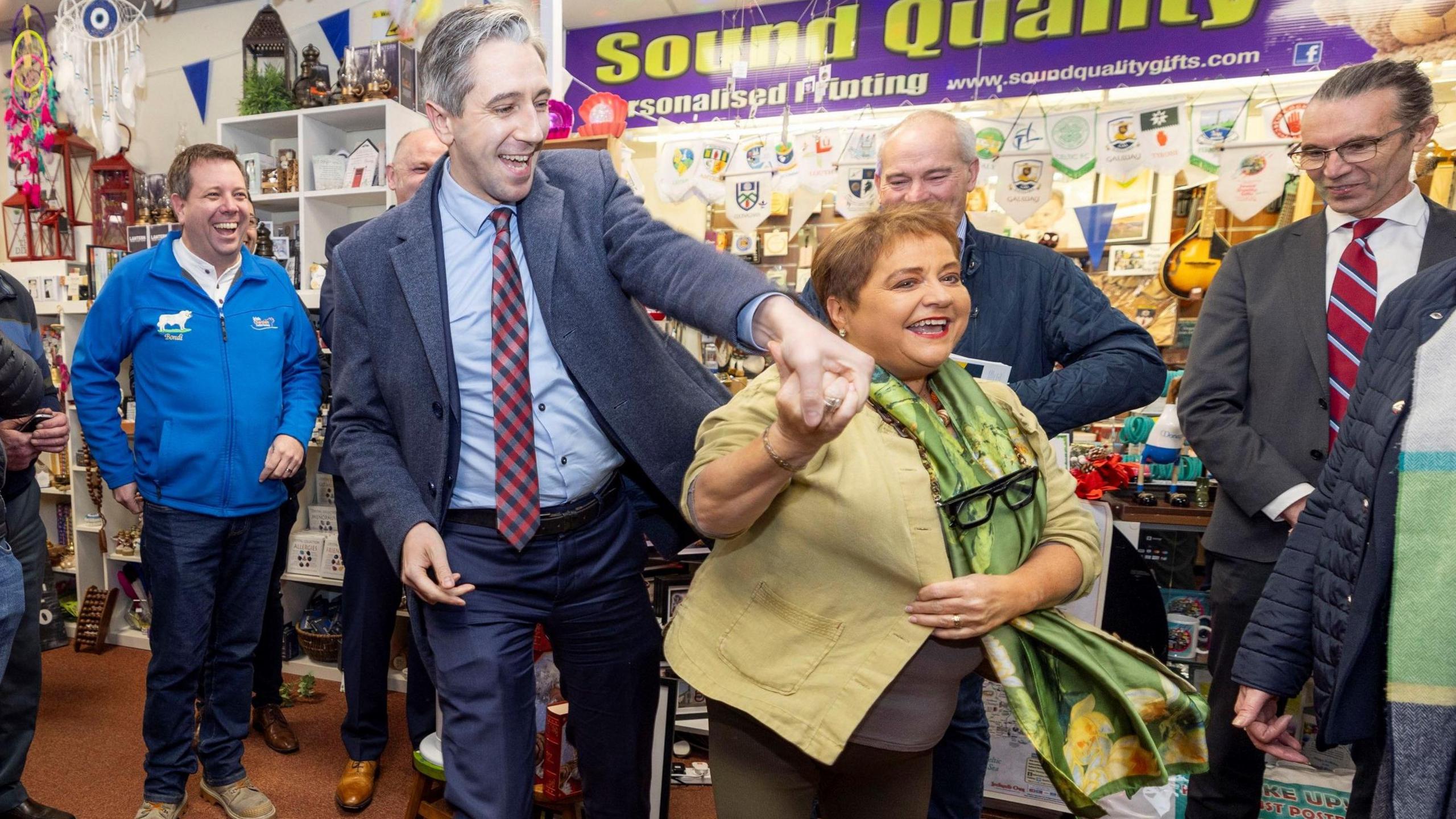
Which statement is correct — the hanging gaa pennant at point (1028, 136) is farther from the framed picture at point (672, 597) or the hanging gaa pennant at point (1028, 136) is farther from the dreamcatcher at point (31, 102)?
the dreamcatcher at point (31, 102)

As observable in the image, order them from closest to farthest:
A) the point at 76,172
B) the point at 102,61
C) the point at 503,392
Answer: the point at 503,392 < the point at 102,61 < the point at 76,172

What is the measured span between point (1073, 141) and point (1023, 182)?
0.28 metres

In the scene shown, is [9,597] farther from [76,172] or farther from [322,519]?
[76,172]

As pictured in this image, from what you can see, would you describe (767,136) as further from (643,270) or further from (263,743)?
(263,743)

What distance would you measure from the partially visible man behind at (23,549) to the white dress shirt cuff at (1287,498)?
3.04 meters

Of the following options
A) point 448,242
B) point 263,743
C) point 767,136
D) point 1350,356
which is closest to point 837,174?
point 767,136

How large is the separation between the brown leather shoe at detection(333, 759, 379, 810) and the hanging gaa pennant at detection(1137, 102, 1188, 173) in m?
3.86

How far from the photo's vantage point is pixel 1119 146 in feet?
12.3

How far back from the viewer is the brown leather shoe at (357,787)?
272 centimetres

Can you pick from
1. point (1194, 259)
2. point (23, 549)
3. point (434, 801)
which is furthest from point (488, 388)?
point (1194, 259)

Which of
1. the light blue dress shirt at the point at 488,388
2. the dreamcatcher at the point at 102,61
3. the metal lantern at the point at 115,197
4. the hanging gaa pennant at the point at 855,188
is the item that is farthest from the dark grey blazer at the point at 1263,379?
the metal lantern at the point at 115,197

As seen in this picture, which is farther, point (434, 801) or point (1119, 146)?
point (1119, 146)

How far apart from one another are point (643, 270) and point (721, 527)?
19.1 inches

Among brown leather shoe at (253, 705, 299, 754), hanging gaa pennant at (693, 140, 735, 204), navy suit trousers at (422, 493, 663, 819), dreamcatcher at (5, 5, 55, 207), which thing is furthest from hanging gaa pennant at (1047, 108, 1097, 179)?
dreamcatcher at (5, 5, 55, 207)
